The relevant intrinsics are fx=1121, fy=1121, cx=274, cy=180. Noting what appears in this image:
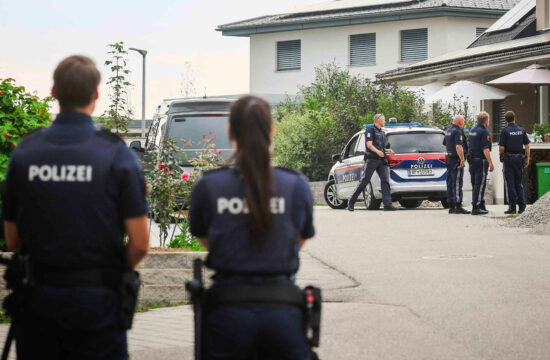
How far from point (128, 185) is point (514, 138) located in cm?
1713

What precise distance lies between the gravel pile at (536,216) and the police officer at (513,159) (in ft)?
8.46

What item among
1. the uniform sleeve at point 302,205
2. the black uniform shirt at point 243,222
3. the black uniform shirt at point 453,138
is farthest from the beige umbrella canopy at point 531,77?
the black uniform shirt at point 243,222

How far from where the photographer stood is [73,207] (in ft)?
13.5

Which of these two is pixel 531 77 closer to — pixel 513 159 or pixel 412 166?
pixel 412 166

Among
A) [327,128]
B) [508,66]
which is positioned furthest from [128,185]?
[327,128]

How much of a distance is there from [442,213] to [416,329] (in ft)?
42.8

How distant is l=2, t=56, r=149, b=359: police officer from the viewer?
4.06 meters

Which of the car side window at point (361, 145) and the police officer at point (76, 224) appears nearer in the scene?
the police officer at point (76, 224)

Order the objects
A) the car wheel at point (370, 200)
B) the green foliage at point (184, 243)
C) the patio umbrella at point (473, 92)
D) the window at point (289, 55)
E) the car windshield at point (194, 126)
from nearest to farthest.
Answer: the green foliage at point (184, 243) < the car windshield at point (194, 126) < the car wheel at point (370, 200) < the patio umbrella at point (473, 92) < the window at point (289, 55)

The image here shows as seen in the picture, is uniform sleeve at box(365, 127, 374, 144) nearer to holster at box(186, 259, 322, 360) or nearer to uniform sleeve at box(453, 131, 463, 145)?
uniform sleeve at box(453, 131, 463, 145)

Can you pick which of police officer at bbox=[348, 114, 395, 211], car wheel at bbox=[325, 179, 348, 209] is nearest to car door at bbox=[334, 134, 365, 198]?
car wheel at bbox=[325, 179, 348, 209]

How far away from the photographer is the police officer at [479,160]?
806 inches

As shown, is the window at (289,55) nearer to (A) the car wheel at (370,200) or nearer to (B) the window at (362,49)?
(B) the window at (362,49)

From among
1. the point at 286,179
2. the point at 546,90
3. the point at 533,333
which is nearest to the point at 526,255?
the point at 533,333
